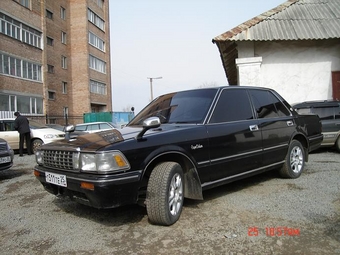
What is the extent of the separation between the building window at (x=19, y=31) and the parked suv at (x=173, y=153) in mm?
21724

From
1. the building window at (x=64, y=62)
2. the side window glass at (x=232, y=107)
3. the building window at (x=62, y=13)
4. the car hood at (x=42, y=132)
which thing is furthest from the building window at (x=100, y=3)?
the side window glass at (x=232, y=107)

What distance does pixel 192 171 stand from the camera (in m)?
3.47

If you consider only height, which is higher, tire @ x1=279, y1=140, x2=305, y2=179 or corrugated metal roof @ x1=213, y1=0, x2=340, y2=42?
corrugated metal roof @ x1=213, y1=0, x2=340, y2=42

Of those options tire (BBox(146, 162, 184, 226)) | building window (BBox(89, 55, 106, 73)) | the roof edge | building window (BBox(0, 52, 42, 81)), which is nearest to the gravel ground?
tire (BBox(146, 162, 184, 226))

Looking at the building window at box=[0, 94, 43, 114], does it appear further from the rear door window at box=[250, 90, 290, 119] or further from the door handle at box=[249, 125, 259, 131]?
the door handle at box=[249, 125, 259, 131]

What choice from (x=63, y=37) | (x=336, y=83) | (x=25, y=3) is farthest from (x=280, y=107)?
(x=63, y=37)

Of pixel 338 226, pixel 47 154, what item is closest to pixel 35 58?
pixel 47 154

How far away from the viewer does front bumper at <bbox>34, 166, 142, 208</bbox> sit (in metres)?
2.83

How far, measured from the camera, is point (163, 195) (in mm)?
3031

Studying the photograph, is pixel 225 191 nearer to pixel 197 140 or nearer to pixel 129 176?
pixel 197 140

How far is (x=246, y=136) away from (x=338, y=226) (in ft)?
5.17

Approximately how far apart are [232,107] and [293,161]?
5.94 ft

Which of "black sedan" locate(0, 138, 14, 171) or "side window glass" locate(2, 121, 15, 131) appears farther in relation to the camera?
"side window glass" locate(2, 121, 15, 131)

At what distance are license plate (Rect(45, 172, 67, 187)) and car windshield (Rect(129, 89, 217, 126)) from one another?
4.70ft
